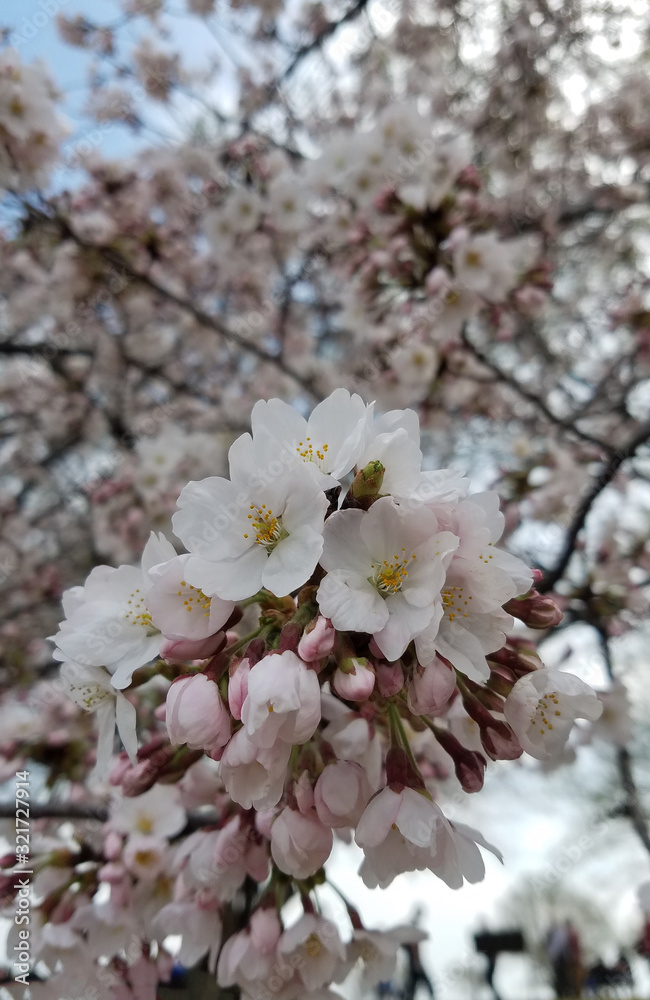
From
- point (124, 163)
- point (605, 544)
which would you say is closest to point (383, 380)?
point (605, 544)

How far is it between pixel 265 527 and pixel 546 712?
0.51 metres

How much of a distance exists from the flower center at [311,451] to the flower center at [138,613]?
0.36 meters

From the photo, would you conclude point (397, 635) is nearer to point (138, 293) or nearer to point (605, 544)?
point (605, 544)

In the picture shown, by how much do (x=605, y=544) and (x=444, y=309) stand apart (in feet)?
4.32

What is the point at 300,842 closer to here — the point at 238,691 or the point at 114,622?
the point at 238,691

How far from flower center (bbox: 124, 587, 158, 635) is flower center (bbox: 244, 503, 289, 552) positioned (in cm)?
25

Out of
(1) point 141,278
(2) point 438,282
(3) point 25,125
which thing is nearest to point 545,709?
(2) point 438,282

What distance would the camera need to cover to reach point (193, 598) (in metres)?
0.87

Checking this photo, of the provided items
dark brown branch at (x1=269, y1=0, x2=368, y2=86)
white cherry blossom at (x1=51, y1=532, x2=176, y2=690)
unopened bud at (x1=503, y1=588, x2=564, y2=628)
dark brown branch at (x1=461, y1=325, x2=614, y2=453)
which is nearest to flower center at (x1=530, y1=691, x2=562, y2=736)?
unopened bud at (x1=503, y1=588, x2=564, y2=628)

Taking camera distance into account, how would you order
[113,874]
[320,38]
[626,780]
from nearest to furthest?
[113,874]
[626,780]
[320,38]

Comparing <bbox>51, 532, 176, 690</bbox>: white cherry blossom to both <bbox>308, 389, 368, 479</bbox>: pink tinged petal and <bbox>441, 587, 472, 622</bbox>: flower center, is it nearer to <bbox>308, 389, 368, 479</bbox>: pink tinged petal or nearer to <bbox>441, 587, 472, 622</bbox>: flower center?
<bbox>308, 389, 368, 479</bbox>: pink tinged petal

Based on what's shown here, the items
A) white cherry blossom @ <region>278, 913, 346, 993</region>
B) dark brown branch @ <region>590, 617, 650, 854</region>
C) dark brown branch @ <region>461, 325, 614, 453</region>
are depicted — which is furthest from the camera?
dark brown branch @ <region>461, 325, 614, 453</region>

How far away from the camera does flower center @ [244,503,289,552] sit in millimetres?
874

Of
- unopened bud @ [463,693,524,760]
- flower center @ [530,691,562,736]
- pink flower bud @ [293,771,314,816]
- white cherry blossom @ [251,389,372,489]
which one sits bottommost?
pink flower bud @ [293,771,314,816]
